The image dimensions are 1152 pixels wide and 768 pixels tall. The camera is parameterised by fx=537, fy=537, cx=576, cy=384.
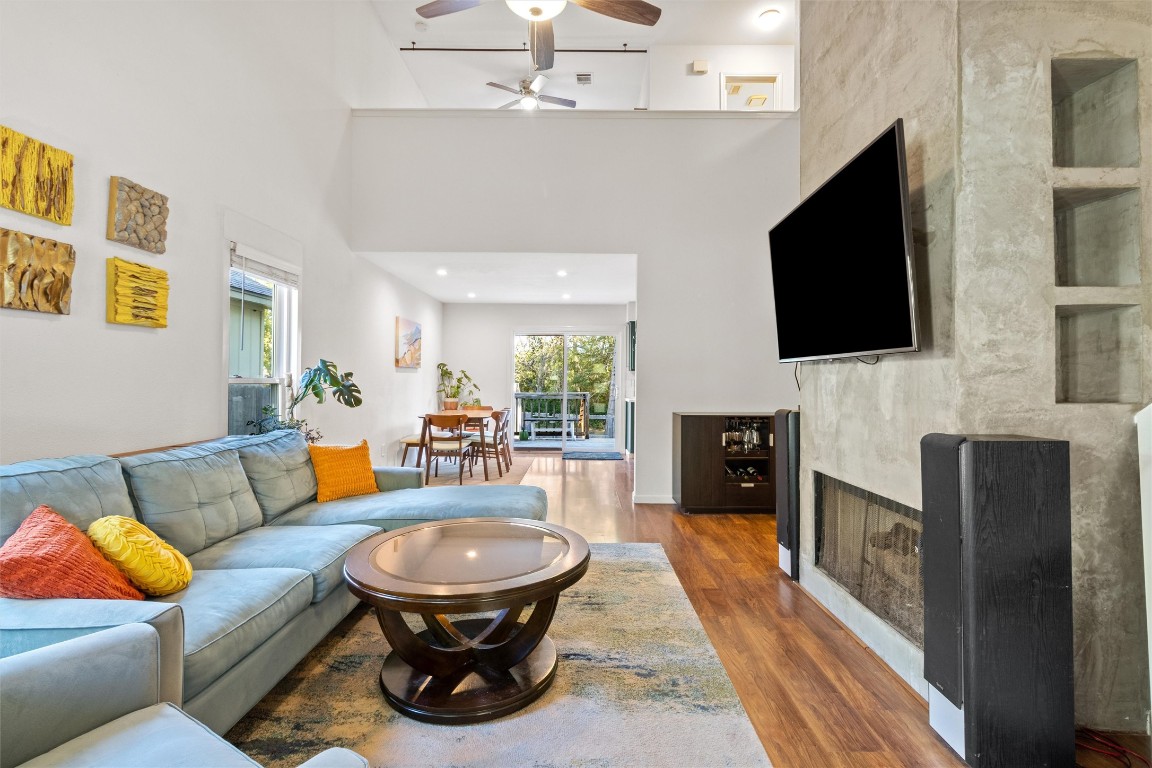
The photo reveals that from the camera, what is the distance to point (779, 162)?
4984 mm

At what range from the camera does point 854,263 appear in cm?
219

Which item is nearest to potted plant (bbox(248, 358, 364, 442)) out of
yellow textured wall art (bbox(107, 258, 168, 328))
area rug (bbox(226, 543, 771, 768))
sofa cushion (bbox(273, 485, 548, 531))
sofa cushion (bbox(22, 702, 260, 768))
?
sofa cushion (bbox(273, 485, 548, 531))

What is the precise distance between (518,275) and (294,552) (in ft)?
14.6

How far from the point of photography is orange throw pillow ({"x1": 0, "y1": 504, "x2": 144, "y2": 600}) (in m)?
1.44

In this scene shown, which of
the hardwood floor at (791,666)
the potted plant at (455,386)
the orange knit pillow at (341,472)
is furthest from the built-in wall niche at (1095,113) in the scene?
the potted plant at (455,386)

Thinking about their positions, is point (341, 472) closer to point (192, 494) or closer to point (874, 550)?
point (192, 494)

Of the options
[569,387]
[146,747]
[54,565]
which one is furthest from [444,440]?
[146,747]

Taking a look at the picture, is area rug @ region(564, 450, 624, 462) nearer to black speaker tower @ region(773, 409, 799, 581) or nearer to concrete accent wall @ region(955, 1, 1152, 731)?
black speaker tower @ region(773, 409, 799, 581)

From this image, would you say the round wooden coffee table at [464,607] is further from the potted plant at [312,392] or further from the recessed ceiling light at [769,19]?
the recessed ceiling light at [769,19]

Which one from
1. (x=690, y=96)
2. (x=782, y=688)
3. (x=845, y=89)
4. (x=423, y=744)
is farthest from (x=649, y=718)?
(x=690, y=96)

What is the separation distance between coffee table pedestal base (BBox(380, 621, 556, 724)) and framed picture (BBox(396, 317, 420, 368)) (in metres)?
4.80

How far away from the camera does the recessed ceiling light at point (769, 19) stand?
5629 mm

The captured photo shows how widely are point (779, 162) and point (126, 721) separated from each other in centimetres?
553

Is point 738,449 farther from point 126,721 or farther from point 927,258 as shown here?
point 126,721
